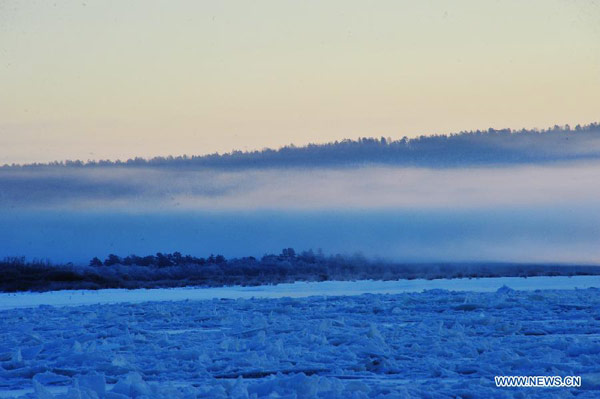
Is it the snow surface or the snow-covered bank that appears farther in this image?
the snow-covered bank

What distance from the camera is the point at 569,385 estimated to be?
4.76m

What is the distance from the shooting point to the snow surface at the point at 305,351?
4.59 metres

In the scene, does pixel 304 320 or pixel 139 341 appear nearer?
pixel 139 341

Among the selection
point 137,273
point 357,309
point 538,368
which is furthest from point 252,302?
point 137,273

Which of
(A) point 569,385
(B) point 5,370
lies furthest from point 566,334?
(B) point 5,370

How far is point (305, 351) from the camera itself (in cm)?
629

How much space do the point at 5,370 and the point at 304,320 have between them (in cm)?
375

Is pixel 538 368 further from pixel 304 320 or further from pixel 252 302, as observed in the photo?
pixel 252 302

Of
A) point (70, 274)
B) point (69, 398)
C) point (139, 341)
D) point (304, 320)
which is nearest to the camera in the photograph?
point (69, 398)

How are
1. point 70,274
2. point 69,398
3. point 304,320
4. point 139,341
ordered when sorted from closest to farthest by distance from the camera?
point 69,398 < point 139,341 < point 304,320 < point 70,274

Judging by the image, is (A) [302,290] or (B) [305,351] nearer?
(B) [305,351]

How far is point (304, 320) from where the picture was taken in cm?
886

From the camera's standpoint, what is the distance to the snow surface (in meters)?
4.59

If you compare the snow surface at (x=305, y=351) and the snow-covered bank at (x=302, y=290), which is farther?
the snow-covered bank at (x=302, y=290)
